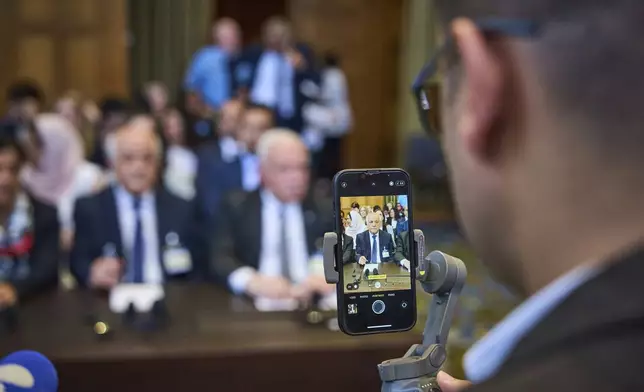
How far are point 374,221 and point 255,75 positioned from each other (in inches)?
216

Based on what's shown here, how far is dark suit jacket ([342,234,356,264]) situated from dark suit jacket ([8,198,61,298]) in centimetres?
183

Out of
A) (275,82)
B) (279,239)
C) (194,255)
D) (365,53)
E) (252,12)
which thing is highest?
(252,12)

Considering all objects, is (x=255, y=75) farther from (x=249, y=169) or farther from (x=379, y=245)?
(x=379, y=245)

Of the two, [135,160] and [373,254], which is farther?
[135,160]

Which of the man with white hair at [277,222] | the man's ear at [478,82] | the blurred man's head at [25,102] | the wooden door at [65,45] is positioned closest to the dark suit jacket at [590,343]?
the man's ear at [478,82]

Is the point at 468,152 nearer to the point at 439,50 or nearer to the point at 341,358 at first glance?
the point at 439,50

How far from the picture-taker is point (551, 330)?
1.56ft

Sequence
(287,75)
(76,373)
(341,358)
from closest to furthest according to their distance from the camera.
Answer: (76,373) → (341,358) → (287,75)

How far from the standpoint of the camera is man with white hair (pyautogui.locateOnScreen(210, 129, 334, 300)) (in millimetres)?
2717

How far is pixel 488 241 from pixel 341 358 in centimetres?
131

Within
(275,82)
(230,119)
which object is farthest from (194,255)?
(275,82)

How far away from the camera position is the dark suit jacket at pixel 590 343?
1.44 feet

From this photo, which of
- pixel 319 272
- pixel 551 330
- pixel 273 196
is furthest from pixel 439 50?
pixel 273 196

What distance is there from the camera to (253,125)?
385 cm
